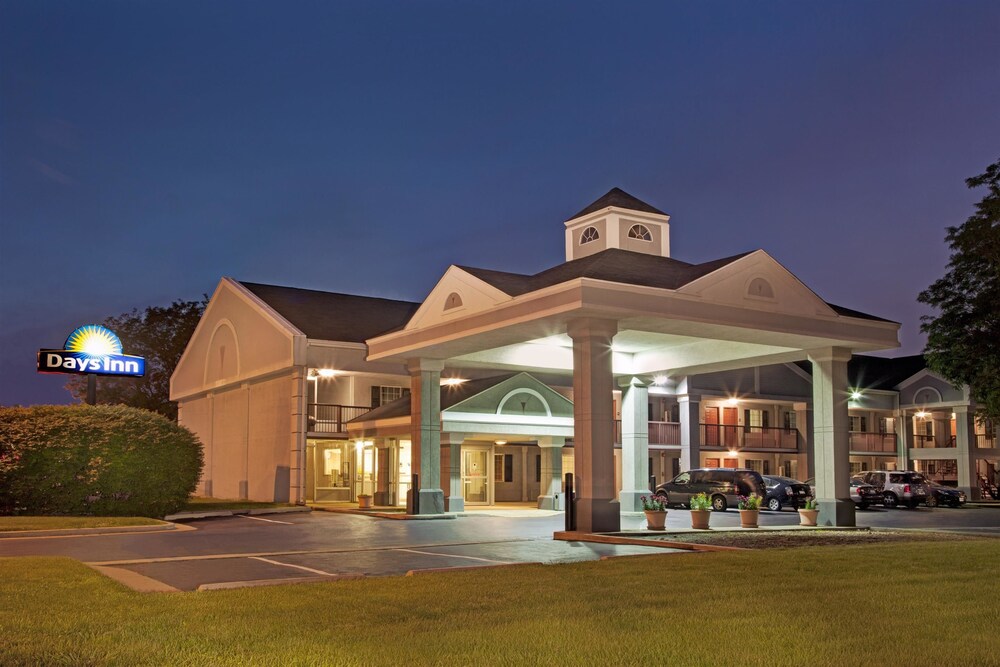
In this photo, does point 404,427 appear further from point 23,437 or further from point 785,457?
point 785,457

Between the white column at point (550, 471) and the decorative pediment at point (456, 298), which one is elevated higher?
the decorative pediment at point (456, 298)

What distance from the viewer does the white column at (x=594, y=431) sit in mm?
23219

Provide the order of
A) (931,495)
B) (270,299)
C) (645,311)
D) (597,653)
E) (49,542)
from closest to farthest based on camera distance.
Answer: (597,653) < (49,542) < (645,311) < (270,299) < (931,495)

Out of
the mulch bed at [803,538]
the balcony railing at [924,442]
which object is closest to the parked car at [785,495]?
the mulch bed at [803,538]

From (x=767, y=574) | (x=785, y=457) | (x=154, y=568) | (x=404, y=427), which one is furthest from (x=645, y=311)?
(x=785, y=457)

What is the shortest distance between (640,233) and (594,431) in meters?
10.5

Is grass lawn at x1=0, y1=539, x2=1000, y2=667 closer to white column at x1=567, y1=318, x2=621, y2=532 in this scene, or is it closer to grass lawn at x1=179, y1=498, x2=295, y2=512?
white column at x1=567, y1=318, x2=621, y2=532

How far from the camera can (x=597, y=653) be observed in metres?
7.86

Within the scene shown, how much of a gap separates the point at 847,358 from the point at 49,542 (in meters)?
20.5

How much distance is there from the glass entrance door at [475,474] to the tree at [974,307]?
59.0 feet

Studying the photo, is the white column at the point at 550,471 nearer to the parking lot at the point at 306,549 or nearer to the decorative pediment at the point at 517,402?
the decorative pediment at the point at 517,402

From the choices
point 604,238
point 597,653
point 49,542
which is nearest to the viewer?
point 597,653

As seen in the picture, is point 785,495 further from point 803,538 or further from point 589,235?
point 803,538

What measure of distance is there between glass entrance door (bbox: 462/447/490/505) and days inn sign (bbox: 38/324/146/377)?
13647mm
